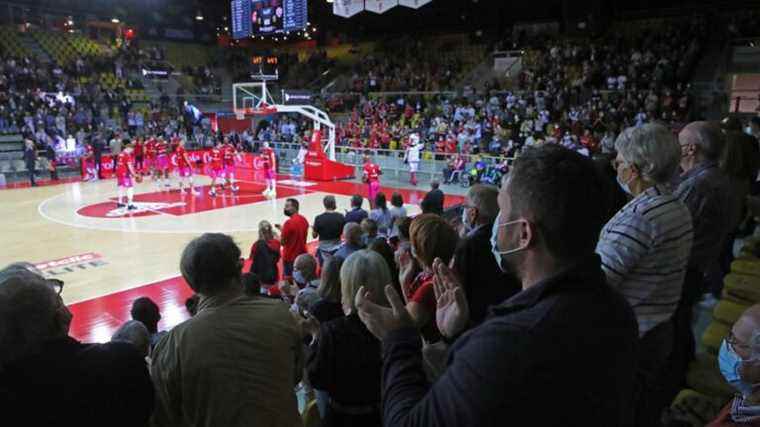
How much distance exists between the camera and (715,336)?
4074 millimetres

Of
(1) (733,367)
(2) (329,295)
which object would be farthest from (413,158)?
(1) (733,367)

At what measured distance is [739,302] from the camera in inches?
168

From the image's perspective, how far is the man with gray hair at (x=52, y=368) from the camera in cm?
179

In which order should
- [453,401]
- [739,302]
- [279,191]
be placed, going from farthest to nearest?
[279,191] < [739,302] < [453,401]

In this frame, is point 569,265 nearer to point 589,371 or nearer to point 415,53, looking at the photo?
point 589,371

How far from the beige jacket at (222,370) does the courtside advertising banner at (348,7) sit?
1439cm

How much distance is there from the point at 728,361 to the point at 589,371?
1.29 meters

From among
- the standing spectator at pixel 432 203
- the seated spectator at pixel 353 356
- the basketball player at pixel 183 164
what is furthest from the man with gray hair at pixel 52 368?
the basketball player at pixel 183 164

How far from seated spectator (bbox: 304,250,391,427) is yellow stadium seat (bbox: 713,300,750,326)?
2.93 meters

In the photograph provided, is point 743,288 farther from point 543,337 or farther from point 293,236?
point 293,236

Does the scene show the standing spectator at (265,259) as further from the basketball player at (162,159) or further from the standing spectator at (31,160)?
the standing spectator at (31,160)

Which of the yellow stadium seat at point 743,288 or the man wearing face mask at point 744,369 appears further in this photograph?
the yellow stadium seat at point 743,288

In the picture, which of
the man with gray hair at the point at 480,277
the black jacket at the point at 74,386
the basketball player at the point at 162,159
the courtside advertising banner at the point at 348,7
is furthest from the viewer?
the basketball player at the point at 162,159

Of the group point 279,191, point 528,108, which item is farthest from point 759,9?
point 279,191
